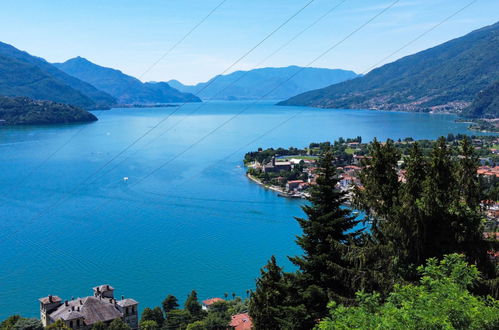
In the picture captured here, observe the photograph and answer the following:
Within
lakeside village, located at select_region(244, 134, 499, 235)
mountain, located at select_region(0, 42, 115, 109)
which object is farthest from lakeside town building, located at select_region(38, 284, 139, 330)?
mountain, located at select_region(0, 42, 115, 109)

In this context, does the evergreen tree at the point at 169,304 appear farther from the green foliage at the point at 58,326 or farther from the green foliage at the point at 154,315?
the green foliage at the point at 58,326

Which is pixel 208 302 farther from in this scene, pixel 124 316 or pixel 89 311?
pixel 89 311

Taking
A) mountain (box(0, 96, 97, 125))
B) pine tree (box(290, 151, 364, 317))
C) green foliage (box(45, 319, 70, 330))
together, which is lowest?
green foliage (box(45, 319, 70, 330))

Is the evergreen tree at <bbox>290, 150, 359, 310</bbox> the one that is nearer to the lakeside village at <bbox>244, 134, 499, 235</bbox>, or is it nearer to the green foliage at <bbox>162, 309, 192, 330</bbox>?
the green foliage at <bbox>162, 309, 192, 330</bbox>

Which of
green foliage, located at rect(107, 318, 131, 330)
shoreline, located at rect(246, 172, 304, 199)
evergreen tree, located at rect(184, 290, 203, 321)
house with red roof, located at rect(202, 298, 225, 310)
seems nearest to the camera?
green foliage, located at rect(107, 318, 131, 330)

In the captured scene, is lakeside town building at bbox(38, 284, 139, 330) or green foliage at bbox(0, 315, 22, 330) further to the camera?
lakeside town building at bbox(38, 284, 139, 330)

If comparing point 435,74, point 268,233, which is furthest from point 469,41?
point 268,233

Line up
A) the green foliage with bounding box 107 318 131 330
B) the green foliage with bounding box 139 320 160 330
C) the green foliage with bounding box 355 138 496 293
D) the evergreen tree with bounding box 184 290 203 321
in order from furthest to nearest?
the evergreen tree with bounding box 184 290 203 321
the green foliage with bounding box 139 320 160 330
the green foliage with bounding box 107 318 131 330
the green foliage with bounding box 355 138 496 293

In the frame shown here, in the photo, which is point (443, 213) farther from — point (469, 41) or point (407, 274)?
point (469, 41)
